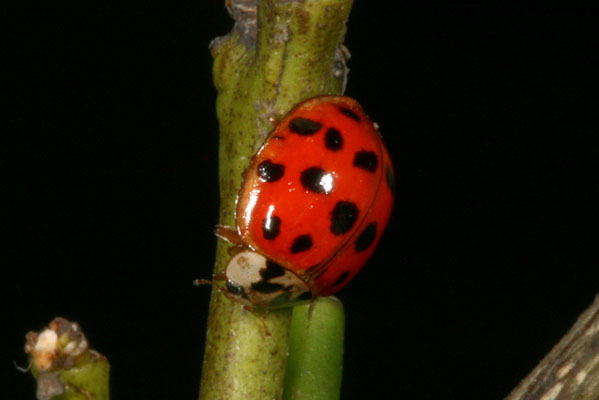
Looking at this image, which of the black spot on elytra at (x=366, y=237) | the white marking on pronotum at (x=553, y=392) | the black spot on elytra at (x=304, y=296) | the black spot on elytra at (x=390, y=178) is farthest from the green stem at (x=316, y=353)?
the white marking on pronotum at (x=553, y=392)

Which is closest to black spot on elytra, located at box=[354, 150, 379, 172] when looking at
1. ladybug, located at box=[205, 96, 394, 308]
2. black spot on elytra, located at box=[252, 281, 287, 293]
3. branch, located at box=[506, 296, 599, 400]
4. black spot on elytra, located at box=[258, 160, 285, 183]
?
ladybug, located at box=[205, 96, 394, 308]

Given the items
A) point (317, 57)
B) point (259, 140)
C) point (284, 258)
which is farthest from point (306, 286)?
point (317, 57)

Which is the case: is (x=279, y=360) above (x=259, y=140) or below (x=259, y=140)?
below

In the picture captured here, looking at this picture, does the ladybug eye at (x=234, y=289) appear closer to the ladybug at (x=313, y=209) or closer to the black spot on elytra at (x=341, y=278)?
the ladybug at (x=313, y=209)

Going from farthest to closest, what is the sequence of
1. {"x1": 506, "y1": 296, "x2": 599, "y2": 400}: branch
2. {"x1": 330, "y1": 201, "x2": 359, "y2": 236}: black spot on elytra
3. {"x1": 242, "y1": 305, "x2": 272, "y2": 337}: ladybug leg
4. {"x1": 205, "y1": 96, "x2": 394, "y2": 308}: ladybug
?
{"x1": 330, "y1": 201, "x2": 359, "y2": 236}: black spot on elytra → {"x1": 205, "y1": 96, "x2": 394, "y2": 308}: ladybug → {"x1": 242, "y1": 305, "x2": 272, "y2": 337}: ladybug leg → {"x1": 506, "y1": 296, "x2": 599, "y2": 400}: branch

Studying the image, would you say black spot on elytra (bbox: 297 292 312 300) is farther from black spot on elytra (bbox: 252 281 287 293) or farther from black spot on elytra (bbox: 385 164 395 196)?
black spot on elytra (bbox: 385 164 395 196)

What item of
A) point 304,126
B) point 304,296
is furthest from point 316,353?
point 304,126

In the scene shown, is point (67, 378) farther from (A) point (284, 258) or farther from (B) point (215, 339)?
(A) point (284, 258)
